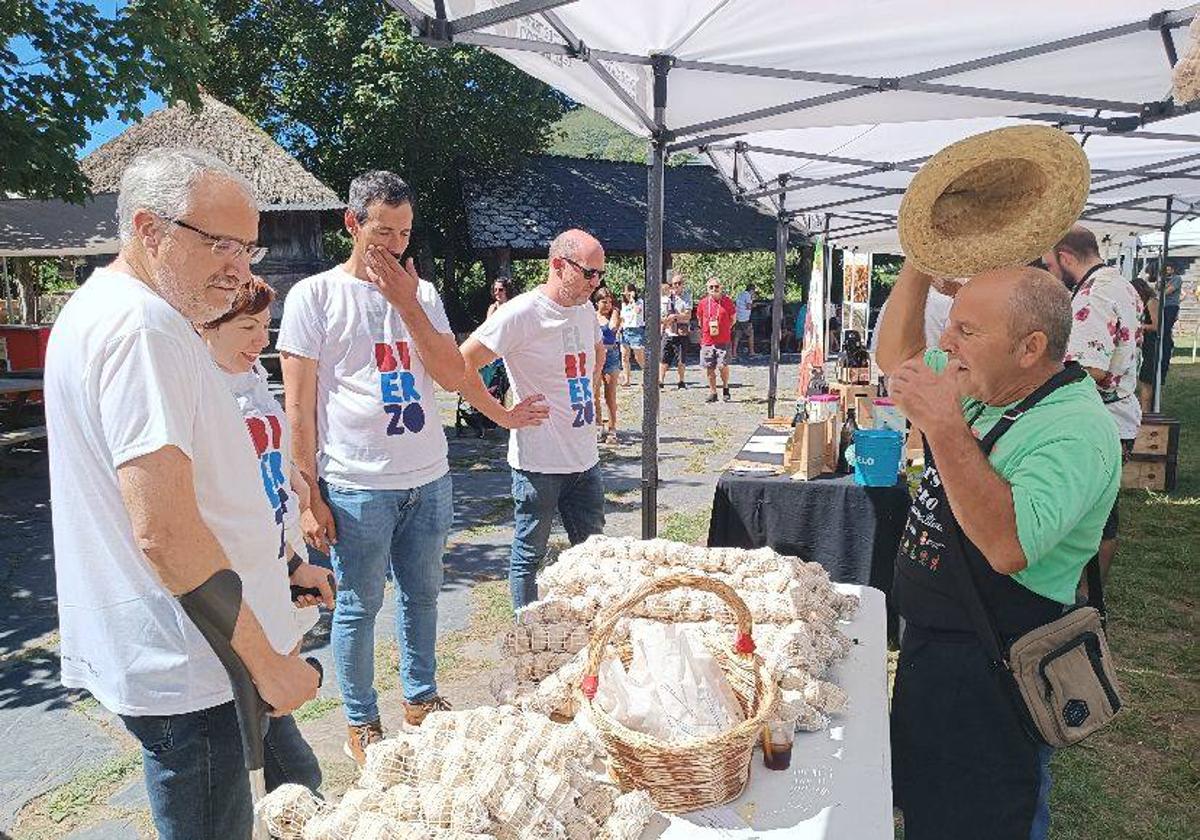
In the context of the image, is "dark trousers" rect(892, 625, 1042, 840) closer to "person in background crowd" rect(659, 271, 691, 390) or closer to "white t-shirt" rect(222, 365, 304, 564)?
"white t-shirt" rect(222, 365, 304, 564)

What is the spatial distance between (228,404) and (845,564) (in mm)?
3303

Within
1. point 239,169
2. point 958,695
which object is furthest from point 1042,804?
point 239,169

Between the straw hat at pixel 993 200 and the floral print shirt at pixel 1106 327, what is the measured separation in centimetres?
252

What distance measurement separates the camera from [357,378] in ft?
9.30

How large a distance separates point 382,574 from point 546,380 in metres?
1.14

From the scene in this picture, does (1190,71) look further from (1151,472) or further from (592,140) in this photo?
(592,140)

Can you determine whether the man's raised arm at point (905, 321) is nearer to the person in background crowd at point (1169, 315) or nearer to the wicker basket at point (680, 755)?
the wicker basket at point (680, 755)

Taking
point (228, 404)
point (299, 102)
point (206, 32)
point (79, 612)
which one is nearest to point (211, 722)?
point (79, 612)

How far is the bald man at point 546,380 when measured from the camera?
3.53 meters

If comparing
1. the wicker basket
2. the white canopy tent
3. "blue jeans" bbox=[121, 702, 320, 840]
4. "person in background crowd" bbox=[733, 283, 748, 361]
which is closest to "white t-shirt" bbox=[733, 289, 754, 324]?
"person in background crowd" bbox=[733, 283, 748, 361]

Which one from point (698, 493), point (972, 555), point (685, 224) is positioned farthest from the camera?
point (685, 224)

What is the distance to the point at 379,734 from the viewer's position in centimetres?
304

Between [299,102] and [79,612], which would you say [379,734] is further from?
[299,102]

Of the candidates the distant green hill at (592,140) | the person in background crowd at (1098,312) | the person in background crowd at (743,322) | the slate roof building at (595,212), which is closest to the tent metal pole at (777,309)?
the person in background crowd at (1098,312)
